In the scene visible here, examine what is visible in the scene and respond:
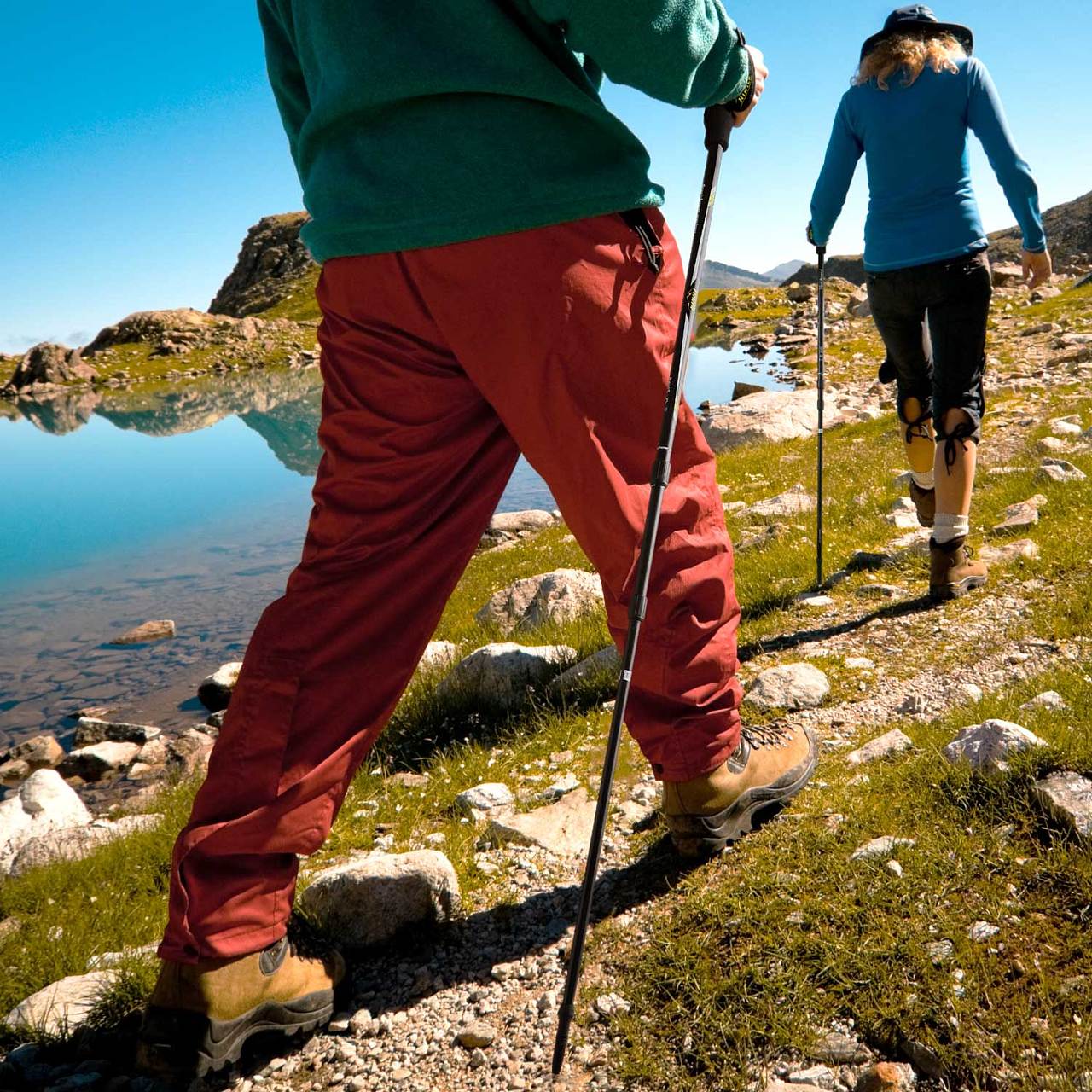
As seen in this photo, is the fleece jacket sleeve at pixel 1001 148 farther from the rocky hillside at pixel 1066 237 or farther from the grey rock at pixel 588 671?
the rocky hillside at pixel 1066 237

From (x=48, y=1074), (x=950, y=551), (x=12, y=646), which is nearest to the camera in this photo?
(x=48, y=1074)

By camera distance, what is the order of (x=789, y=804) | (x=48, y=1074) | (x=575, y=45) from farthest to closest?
(x=789, y=804) < (x=48, y=1074) < (x=575, y=45)

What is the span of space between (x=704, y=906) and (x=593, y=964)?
1.33ft

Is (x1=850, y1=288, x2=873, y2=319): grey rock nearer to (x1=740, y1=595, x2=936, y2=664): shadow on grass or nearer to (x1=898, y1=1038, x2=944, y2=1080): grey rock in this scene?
(x1=740, y1=595, x2=936, y2=664): shadow on grass

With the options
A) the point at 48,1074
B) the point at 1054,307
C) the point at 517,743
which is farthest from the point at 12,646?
the point at 1054,307

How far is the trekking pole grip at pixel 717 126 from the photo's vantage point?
2889 mm

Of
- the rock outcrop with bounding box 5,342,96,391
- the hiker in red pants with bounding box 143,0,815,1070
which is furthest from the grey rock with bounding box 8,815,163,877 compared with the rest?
the rock outcrop with bounding box 5,342,96,391

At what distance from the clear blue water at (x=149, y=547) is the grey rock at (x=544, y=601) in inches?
154

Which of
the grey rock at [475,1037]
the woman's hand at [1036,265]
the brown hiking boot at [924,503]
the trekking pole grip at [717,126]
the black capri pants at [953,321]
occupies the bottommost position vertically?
the grey rock at [475,1037]

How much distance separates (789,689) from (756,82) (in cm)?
283

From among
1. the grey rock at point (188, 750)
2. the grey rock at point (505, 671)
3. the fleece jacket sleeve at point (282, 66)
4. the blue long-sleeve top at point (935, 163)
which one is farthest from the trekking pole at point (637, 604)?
the grey rock at point (188, 750)

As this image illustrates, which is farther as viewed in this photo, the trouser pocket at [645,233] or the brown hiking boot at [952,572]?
the brown hiking boot at [952,572]

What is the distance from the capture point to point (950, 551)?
5.59 m

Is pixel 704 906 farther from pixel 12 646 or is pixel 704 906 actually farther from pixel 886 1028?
pixel 12 646
